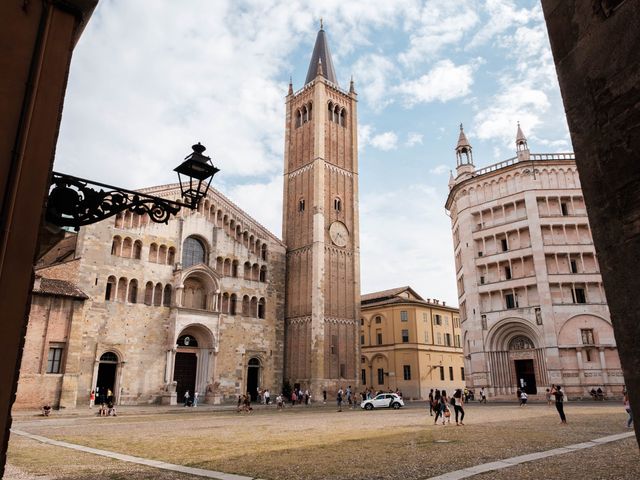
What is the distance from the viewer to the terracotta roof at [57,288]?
2788 centimetres

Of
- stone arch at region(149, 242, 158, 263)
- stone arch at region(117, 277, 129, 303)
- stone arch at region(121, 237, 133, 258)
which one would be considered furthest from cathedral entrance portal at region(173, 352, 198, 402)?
stone arch at region(121, 237, 133, 258)

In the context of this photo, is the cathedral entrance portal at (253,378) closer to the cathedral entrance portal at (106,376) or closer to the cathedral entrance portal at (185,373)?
the cathedral entrance portal at (185,373)

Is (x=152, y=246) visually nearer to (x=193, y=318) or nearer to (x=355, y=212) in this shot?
(x=193, y=318)

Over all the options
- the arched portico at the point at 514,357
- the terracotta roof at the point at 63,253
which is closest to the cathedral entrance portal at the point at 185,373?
the terracotta roof at the point at 63,253

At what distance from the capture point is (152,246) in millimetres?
35062

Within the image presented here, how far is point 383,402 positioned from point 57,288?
23296 mm

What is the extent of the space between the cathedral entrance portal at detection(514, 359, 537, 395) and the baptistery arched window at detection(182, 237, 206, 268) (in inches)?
1077

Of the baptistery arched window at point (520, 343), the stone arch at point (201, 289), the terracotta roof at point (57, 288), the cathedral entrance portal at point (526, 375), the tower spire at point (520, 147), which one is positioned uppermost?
the tower spire at point (520, 147)

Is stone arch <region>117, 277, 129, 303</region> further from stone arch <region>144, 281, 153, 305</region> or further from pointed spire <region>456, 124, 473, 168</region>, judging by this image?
pointed spire <region>456, 124, 473, 168</region>

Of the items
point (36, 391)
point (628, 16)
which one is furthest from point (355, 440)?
point (36, 391)

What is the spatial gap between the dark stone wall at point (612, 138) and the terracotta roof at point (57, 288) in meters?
29.8

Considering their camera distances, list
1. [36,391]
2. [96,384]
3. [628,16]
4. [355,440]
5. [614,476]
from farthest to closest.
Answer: [96,384], [36,391], [355,440], [614,476], [628,16]

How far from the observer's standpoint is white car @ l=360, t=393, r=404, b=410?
33500mm

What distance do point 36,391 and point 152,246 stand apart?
12.3m
